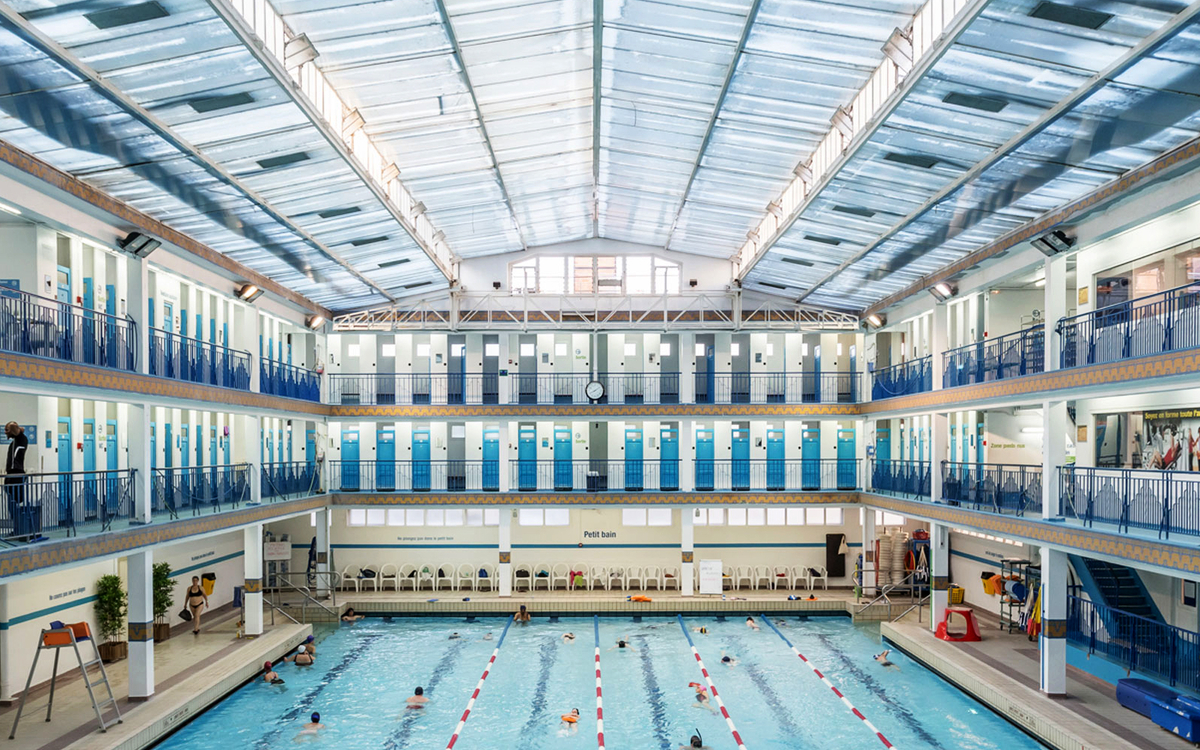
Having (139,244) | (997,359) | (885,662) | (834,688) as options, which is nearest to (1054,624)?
(834,688)

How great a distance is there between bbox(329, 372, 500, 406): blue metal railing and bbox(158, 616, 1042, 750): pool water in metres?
8.03

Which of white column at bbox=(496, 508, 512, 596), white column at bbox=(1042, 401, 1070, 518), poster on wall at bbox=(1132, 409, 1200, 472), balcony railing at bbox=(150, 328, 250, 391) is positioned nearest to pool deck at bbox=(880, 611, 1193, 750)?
white column at bbox=(1042, 401, 1070, 518)

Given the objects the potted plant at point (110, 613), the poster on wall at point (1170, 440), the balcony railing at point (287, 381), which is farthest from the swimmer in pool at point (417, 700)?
the poster on wall at point (1170, 440)

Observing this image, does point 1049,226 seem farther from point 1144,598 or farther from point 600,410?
point 600,410

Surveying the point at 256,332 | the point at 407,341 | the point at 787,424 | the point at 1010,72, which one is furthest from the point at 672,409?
the point at 1010,72

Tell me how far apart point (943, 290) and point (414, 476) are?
17.9m

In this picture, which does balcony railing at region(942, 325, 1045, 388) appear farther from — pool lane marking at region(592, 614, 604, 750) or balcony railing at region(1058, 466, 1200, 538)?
pool lane marking at region(592, 614, 604, 750)

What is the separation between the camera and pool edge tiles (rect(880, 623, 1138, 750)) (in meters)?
14.5

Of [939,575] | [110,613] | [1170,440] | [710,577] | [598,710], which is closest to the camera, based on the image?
[1170,440]

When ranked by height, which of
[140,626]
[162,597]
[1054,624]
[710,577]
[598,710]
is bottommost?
[598,710]

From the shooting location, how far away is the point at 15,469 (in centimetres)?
1348

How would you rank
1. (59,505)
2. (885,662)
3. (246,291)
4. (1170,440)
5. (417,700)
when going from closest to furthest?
(59,505) → (1170,440) → (417,700) → (885,662) → (246,291)

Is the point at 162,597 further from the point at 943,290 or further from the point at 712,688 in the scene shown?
the point at 943,290

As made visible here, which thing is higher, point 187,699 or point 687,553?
point 687,553
